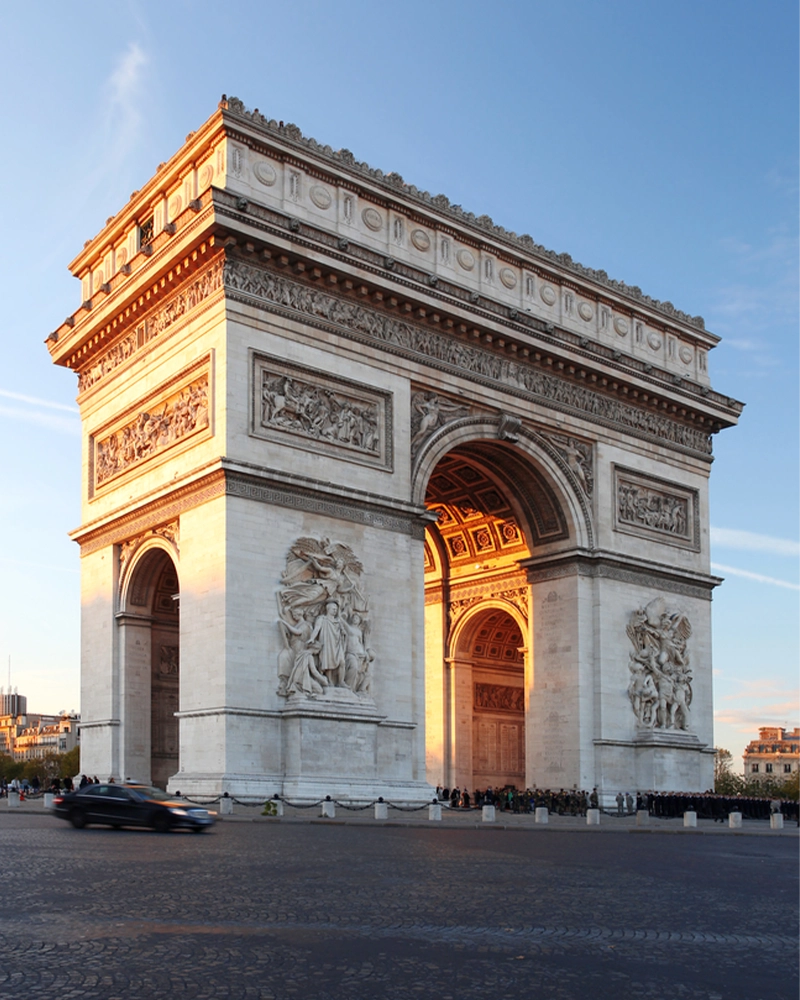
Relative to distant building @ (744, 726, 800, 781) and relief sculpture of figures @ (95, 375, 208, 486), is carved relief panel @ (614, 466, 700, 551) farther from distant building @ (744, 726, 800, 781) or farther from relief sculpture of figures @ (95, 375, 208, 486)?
distant building @ (744, 726, 800, 781)

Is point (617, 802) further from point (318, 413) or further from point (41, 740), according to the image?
point (41, 740)

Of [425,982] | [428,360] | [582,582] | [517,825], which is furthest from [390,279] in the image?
[425,982]

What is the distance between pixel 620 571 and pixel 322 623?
12.5m

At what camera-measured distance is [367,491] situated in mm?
31141

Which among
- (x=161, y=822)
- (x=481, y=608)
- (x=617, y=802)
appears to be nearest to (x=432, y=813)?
(x=161, y=822)

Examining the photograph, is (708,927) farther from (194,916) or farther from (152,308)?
(152,308)

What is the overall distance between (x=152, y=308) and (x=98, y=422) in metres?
4.39

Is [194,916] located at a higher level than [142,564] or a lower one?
lower

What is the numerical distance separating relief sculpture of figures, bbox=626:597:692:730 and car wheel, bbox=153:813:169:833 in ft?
64.0

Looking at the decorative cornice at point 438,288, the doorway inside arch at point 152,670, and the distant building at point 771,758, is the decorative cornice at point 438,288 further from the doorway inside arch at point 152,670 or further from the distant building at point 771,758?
the distant building at point 771,758

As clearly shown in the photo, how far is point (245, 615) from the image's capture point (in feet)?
91.8

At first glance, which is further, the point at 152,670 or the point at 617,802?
the point at 617,802

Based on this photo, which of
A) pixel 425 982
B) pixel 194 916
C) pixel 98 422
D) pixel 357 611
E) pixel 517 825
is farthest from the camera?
pixel 98 422

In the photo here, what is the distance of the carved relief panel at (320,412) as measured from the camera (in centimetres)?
2950
